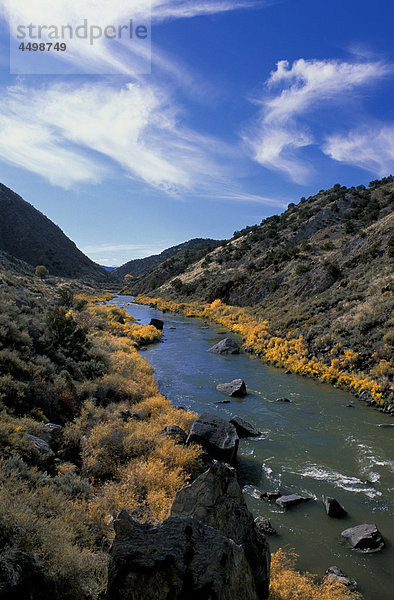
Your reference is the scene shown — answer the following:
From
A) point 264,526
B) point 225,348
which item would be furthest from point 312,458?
point 225,348

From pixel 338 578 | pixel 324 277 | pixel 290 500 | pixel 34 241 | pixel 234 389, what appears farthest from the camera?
pixel 34 241

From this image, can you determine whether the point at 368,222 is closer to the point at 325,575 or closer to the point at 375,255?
the point at 375,255

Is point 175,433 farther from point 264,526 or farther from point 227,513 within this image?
point 227,513

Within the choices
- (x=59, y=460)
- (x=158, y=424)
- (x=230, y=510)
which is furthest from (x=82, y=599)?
(x=158, y=424)

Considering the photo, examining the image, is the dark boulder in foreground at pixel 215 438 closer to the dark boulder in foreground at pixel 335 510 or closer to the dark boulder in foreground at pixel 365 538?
the dark boulder in foreground at pixel 335 510

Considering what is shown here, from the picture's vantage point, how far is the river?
24.0 feet

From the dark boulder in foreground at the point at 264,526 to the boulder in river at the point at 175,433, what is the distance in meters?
3.50

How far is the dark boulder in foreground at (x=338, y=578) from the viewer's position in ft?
20.7

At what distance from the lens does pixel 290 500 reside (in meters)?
8.90

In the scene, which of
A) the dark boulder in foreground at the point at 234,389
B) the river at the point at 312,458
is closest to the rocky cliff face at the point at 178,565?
the river at the point at 312,458

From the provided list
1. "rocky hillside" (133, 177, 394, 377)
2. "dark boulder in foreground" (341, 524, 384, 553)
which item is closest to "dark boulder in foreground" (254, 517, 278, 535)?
"dark boulder in foreground" (341, 524, 384, 553)

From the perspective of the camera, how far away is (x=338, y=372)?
19438 mm

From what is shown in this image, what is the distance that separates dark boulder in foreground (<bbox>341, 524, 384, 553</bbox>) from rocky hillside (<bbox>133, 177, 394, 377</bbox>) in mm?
10942

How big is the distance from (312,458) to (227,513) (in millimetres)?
6955
